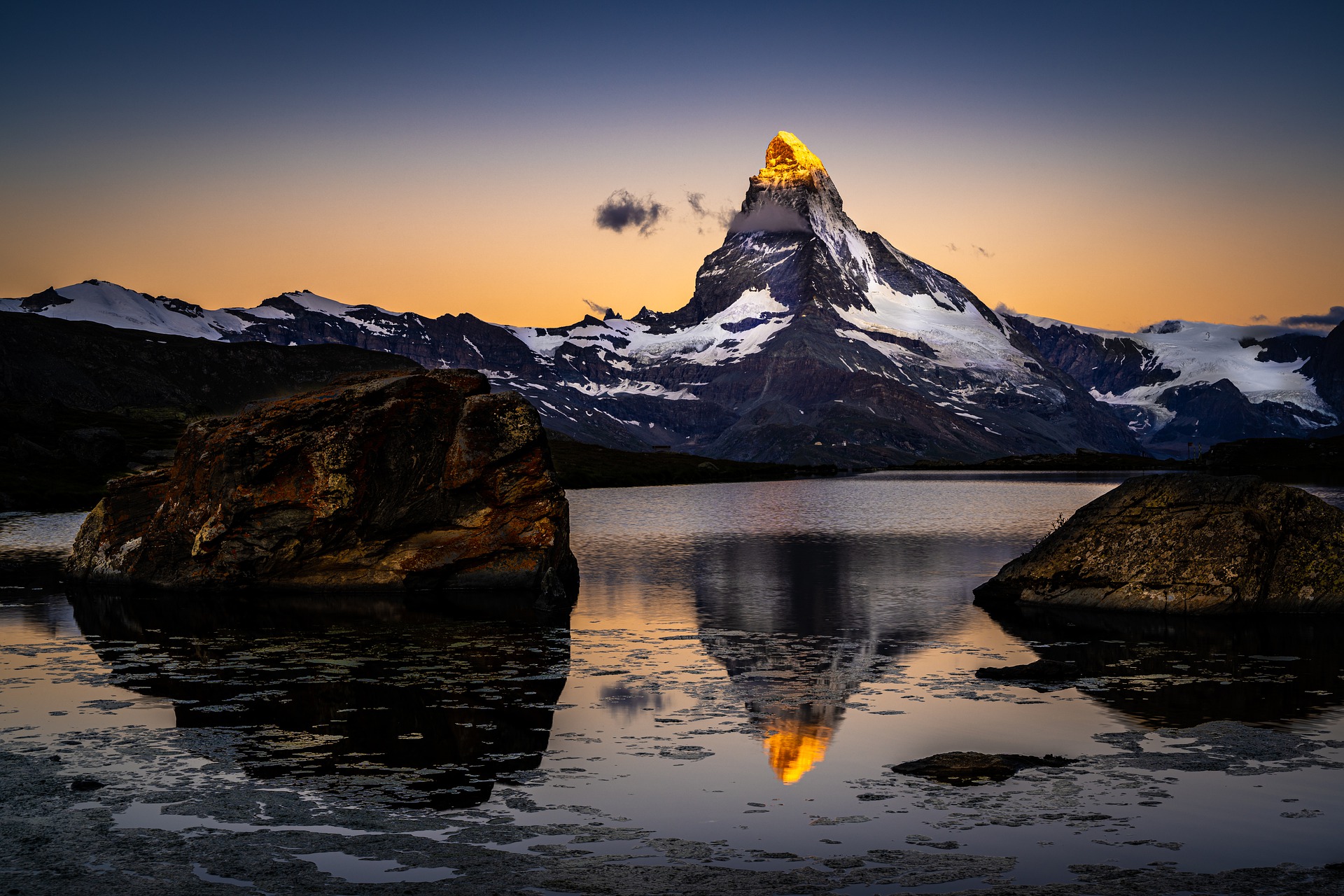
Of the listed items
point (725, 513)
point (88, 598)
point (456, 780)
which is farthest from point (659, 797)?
point (725, 513)

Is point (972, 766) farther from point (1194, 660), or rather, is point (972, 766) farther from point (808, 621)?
point (808, 621)

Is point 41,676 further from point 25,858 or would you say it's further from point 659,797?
point 659,797

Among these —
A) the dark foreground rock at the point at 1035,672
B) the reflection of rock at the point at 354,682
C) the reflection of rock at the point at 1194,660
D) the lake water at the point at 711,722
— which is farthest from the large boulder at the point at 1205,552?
the reflection of rock at the point at 354,682

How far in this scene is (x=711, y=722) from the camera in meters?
25.0

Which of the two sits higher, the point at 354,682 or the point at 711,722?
the point at 354,682

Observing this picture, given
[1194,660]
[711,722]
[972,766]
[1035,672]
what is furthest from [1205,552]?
[711,722]

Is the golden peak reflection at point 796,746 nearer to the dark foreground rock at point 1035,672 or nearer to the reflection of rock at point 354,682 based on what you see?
the reflection of rock at point 354,682

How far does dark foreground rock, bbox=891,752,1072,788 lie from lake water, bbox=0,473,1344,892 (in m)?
0.45

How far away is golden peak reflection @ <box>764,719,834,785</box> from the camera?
20922 mm

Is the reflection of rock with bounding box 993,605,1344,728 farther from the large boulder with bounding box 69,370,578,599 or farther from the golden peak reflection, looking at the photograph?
the large boulder with bounding box 69,370,578,599

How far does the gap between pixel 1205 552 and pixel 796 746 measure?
83.0 feet

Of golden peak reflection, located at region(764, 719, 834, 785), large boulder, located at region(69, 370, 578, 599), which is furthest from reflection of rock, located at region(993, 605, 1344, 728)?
large boulder, located at region(69, 370, 578, 599)

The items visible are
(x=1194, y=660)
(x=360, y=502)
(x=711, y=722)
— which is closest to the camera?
(x=711, y=722)

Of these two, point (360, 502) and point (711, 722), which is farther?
point (360, 502)
